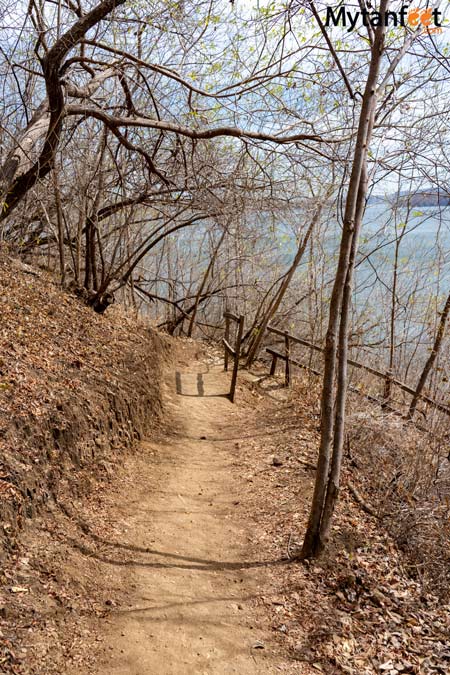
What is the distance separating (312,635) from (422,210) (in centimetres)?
866

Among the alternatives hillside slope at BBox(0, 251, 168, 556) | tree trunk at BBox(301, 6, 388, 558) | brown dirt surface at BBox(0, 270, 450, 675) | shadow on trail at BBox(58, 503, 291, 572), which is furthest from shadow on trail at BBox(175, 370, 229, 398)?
tree trunk at BBox(301, 6, 388, 558)

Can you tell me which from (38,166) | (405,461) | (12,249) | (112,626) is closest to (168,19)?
(38,166)

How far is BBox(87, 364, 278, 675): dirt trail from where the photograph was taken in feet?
10.4

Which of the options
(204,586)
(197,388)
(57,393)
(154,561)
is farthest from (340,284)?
(197,388)

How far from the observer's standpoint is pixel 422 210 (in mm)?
10109

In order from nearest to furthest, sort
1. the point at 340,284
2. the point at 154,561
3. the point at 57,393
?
the point at 340,284, the point at 154,561, the point at 57,393

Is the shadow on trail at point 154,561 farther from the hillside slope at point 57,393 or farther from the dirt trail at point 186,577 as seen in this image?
the hillside slope at point 57,393

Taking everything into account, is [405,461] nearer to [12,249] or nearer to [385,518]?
[385,518]

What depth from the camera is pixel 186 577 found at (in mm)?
3977

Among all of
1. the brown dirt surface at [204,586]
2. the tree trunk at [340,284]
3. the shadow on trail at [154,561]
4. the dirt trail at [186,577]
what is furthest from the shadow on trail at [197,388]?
the tree trunk at [340,284]

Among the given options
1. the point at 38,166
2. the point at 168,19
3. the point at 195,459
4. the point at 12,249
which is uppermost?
the point at 168,19

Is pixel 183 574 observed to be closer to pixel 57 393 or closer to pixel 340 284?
pixel 57 393

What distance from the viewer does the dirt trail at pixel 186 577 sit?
318 centimetres

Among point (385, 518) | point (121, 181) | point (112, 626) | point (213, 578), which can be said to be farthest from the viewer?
point (121, 181)
